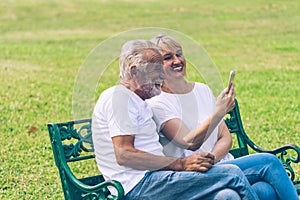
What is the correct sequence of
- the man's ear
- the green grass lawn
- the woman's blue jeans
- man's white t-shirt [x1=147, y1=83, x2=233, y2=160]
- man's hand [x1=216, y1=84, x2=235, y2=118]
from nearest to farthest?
the man's ear → man's hand [x1=216, y1=84, x2=235, y2=118] → the woman's blue jeans → man's white t-shirt [x1=147, y1=83, x2=233, y2=160] → the green grass lawn

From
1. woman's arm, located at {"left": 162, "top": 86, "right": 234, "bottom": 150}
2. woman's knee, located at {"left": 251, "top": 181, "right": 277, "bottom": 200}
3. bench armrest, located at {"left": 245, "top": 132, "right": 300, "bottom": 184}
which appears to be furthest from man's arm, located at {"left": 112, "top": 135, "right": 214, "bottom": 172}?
bench armrest, located at {"left": 245, "top": 132, "right": 300, "bottom": 184}

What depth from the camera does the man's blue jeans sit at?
166 inches

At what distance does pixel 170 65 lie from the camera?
→ 490 cm

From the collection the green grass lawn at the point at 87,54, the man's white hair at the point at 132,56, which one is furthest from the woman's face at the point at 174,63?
the green grass lawn at the point at 87,54

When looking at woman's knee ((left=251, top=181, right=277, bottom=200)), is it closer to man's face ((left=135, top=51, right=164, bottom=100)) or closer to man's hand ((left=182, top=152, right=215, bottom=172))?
man's hand ((left=182, top=152, right=215, bottom=172))

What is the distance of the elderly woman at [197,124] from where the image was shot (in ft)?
15.0

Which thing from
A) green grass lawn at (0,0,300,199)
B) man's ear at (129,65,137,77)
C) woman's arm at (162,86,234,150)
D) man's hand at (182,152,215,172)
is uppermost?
man's ear at (129,65,137,77)

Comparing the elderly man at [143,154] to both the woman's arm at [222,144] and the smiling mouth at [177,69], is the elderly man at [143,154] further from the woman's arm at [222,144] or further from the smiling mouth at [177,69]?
the woman's arm at [222,144]

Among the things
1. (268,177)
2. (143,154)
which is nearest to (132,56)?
(143,154)

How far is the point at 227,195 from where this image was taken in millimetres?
4188

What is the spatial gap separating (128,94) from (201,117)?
2.61ft

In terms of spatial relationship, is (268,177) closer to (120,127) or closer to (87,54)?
(120,127)

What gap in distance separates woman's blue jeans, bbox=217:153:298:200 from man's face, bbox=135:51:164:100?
0.66 meters

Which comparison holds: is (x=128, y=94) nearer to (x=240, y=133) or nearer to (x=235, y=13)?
(x=240, y=133)
